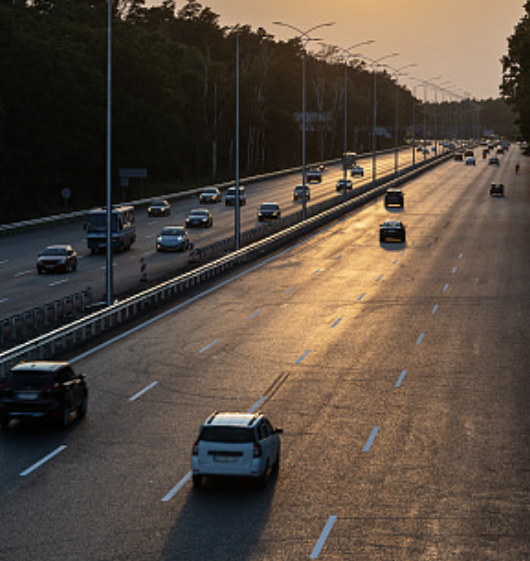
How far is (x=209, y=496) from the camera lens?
2139cm

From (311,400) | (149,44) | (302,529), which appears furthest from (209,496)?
(149,44)

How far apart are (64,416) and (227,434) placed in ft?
21.6

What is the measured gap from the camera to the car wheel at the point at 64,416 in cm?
2647

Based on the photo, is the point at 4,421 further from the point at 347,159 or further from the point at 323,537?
the point at 347,159

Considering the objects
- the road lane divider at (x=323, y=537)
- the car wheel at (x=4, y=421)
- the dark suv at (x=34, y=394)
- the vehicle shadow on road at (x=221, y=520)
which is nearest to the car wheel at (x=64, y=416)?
the dark suv at (x=34, y=394)

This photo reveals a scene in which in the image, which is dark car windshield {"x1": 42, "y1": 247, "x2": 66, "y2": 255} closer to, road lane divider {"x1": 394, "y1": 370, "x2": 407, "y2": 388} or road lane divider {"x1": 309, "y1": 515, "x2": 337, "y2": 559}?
road lane divider {"x1": 394, "y1": 370, "x2": 407, "y2": 388}

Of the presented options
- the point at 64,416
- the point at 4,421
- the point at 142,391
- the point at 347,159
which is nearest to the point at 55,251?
the point at 142,391

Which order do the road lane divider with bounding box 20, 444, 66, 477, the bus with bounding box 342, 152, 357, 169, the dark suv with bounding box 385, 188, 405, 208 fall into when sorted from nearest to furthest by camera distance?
the road lane divider with bounding box 20, 444, 66, 477
the dark suv with bounding box 385, 188, 405, 208
the bus with bounding box 342, 152, 357, 169

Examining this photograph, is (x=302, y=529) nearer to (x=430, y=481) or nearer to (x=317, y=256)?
(x=430, y=481)

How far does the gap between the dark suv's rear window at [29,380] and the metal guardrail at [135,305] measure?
496cm

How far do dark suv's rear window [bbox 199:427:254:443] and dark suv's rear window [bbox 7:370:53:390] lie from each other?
624cm

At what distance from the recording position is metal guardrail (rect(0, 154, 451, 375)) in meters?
33.8

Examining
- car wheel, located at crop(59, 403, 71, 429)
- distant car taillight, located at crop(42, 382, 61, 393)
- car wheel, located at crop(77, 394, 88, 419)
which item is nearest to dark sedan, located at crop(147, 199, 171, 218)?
car wheel, located at crop(77, 394, 88, 419)

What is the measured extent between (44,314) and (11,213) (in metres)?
70.5
